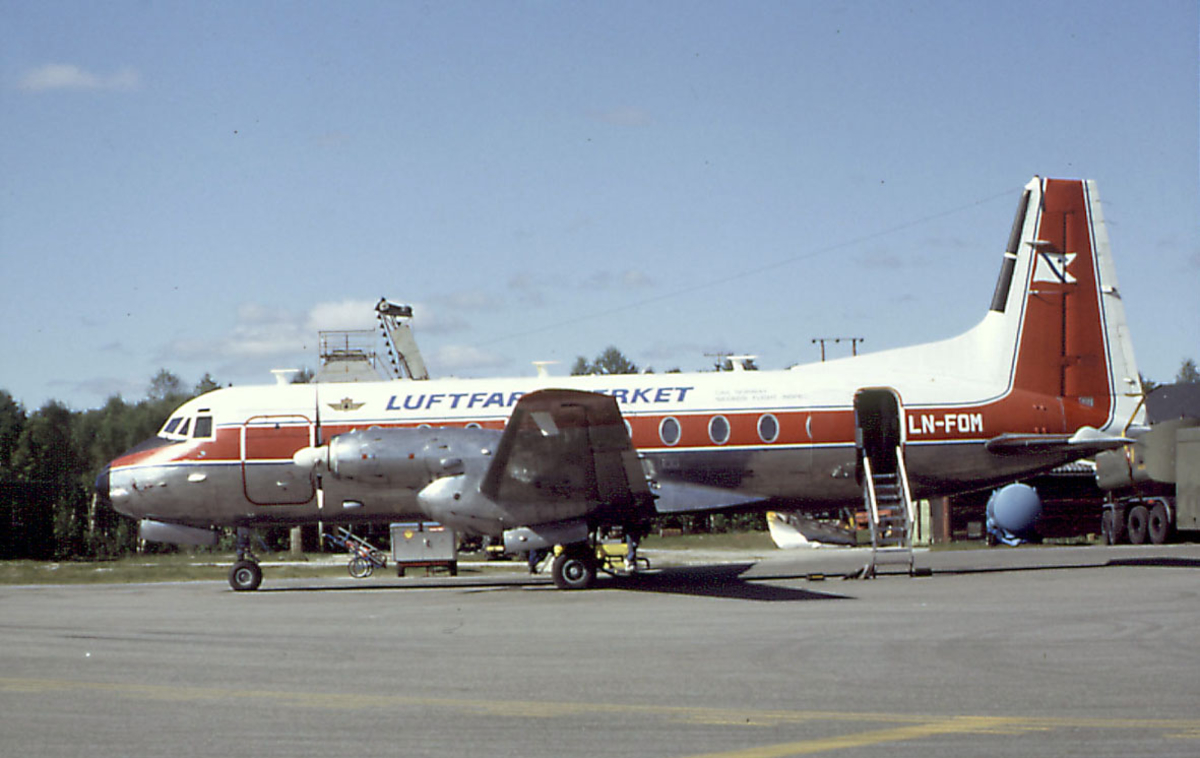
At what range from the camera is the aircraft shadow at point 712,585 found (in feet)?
59.3

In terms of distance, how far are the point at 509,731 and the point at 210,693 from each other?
3.03 metres

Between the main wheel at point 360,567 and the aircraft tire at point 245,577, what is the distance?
21.3 ft

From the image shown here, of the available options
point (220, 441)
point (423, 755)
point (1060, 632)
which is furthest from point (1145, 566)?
point (423, 755)

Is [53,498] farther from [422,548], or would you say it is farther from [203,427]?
[203,427]

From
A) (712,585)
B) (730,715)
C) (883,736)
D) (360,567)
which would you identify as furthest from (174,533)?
(883,736)

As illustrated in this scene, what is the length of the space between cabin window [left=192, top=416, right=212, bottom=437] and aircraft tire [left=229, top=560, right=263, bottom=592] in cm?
257

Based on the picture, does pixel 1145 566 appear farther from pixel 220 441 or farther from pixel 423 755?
pixel 423 755

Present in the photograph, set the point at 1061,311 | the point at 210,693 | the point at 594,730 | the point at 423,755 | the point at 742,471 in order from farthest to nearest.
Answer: the point at 1061,311 < the point at 742,471 < the point at 210,693 < the point at 594,730 < the point at 423,755

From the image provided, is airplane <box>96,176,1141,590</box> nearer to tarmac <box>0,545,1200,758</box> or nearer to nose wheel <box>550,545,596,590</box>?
nose wheel <box>550,545,596,590</box>

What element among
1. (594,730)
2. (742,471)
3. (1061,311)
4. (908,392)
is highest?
(1061,311)

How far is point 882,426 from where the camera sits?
21609 mm

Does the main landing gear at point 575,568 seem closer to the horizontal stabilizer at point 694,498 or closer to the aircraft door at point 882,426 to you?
the horizontal stabilizer at point 694,498

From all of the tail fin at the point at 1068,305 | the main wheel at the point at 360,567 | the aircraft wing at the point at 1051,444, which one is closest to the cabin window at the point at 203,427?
the main wheel at the point at 360,567

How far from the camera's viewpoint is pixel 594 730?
7594 millimetres
